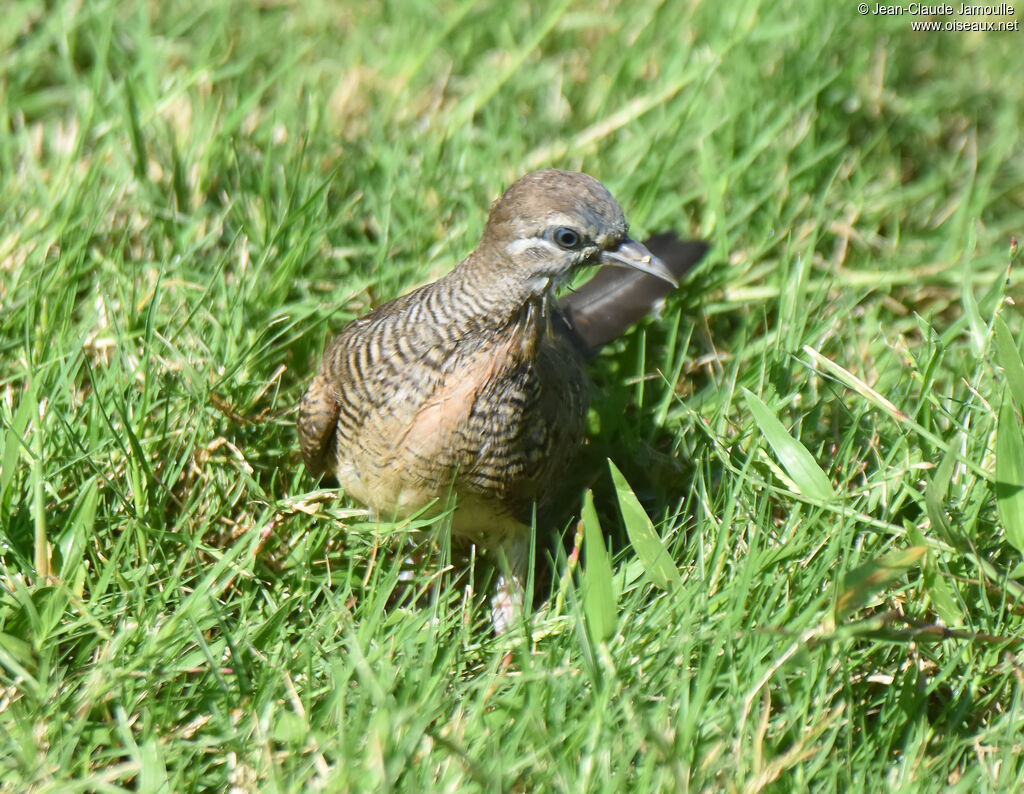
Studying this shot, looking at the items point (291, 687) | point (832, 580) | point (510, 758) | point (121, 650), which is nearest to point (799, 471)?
point (832, 580)

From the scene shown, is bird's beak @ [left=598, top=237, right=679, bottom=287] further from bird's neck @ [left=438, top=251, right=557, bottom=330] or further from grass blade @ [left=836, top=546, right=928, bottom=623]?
grass blade @ [left=836, top=546, right=928, bottom=623]

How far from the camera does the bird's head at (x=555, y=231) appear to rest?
3395 millimetres

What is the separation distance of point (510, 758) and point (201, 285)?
2212 millimetres

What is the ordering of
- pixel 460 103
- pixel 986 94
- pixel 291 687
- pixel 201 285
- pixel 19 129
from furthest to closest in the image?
pixel 986 94 → pixel 460 103 → pixel 19 129 → pixel 201 285 → pixel 291 687

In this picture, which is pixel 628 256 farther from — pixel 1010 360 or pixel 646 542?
pixel 1010 360

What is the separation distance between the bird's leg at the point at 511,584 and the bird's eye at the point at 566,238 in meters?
0.93

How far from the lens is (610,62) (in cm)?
588

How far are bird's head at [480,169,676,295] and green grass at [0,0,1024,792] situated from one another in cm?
67

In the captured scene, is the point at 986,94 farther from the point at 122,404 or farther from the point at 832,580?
the point at 122,404

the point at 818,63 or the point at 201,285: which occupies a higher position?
the point at 818,63

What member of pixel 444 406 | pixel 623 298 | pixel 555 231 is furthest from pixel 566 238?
pixel 623 298

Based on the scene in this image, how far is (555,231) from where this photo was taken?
3.40 meters

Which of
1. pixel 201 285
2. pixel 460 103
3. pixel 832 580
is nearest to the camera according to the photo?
pixel 832 580

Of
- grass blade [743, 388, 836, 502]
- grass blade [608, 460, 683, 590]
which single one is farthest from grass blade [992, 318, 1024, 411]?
grass blade [608, 460, 683, 590]
